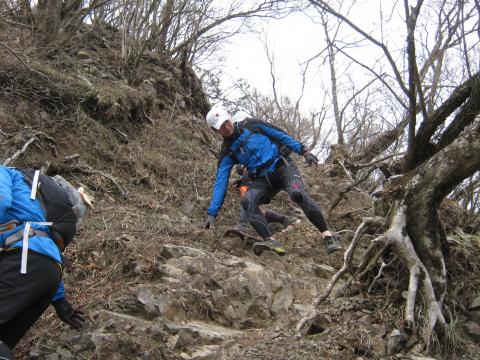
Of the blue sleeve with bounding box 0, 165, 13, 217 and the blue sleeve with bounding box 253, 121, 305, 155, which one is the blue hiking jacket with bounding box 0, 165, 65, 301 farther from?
the blue sleeve with bounding box 253, 121, 305, 155

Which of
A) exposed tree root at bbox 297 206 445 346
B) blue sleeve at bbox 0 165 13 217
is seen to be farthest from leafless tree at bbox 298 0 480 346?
blue sleeve at bbox 0 165 13 217

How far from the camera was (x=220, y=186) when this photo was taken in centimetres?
566

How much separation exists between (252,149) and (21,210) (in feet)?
10.2

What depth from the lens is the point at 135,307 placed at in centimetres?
393

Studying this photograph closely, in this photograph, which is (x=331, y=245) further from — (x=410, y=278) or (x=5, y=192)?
(x=5, y=192)

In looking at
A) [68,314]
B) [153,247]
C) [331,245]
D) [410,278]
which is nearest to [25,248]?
[68,314]

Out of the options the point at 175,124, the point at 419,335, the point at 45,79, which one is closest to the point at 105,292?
the point at 419,335

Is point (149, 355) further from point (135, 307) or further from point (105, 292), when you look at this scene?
point (105, 292)

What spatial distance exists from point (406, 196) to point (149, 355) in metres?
2.53

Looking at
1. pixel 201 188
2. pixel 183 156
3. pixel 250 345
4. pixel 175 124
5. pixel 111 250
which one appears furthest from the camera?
pixel 175 124

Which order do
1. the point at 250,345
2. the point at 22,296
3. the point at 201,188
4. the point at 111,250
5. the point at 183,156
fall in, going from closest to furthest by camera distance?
the point at 22,296, the point at 250,345, the point at 111,250, the point at 201,188, the point at 183,156

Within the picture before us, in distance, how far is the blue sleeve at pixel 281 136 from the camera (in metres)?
5.52

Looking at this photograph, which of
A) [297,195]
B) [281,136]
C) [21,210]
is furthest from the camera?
[281,136]

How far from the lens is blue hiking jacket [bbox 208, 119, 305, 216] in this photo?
18.2 ft
